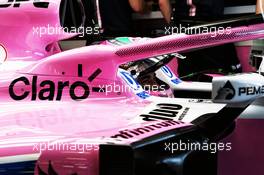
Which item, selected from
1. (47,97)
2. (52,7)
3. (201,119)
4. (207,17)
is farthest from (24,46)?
(207,17)

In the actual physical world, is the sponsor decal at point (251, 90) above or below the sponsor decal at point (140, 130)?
above

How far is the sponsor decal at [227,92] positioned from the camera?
102cm

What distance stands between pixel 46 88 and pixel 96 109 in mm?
188

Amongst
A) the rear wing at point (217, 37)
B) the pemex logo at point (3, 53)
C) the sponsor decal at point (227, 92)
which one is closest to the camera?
the sponsor decal at point (227, 92)

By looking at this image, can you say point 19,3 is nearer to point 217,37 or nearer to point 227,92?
point 217,37

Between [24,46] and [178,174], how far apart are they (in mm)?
886

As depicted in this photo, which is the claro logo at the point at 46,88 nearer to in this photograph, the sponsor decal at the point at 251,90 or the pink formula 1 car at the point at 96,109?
the pink formula 1 car at the point at 96,109

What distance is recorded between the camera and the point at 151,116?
1.21m

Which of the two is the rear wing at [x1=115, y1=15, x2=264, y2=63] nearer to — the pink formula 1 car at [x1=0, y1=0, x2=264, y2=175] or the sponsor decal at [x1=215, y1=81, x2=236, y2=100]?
the pink formula 1 car at [x1=0, y1=0, x2=264, y2=175]

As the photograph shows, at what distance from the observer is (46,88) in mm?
1394

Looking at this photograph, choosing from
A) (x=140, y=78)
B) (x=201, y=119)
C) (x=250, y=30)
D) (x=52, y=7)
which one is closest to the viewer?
(x=201, y=119)

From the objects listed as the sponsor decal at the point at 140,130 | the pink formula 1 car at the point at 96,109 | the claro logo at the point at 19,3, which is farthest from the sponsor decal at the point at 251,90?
the claro logo at the point at 19,3

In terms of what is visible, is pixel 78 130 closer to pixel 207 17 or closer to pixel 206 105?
pixel 206 105

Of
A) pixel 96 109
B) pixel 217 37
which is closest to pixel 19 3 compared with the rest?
pixel 96 109
